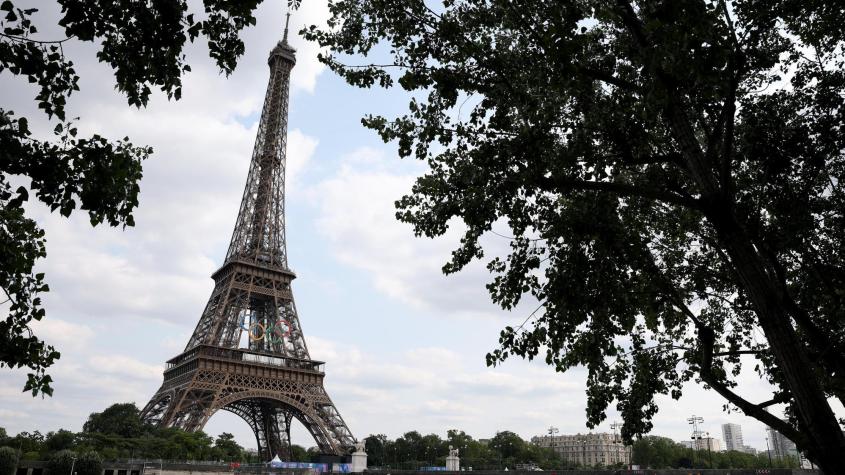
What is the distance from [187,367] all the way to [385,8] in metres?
53.1

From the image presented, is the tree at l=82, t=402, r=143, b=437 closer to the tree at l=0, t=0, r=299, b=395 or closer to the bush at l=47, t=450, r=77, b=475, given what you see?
the bush at l=47, t=450, r=77, b=475

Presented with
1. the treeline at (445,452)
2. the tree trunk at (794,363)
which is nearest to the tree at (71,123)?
the tree trunk at (794,363)

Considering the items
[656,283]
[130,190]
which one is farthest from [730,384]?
[130,190]

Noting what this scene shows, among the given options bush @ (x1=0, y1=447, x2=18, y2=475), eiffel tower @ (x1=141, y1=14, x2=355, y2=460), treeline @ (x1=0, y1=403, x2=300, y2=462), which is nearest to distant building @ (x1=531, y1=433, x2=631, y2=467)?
eiffel tower @ (x1=141, y1=14, x2=355, y2=460)

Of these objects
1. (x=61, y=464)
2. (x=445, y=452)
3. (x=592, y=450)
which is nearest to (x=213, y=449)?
(x=61, y=464)

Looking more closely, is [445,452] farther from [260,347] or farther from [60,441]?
[60,441]

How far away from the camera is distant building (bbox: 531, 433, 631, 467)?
493 ft

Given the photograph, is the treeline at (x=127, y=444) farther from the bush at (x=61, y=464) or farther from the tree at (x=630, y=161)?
the tree at (x=630, y=161)

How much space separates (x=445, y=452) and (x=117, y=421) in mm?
55793

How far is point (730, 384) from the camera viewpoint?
13.8 meters

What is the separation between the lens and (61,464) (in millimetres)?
43000

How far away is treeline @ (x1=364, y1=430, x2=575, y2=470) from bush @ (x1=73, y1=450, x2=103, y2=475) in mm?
49695

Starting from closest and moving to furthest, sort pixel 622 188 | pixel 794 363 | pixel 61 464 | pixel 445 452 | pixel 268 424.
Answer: pixel 794 363
pixel 622 188
pixel 61 464
pixel 268 424
pixel 445 452

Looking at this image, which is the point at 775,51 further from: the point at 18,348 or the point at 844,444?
the point at 18,348
